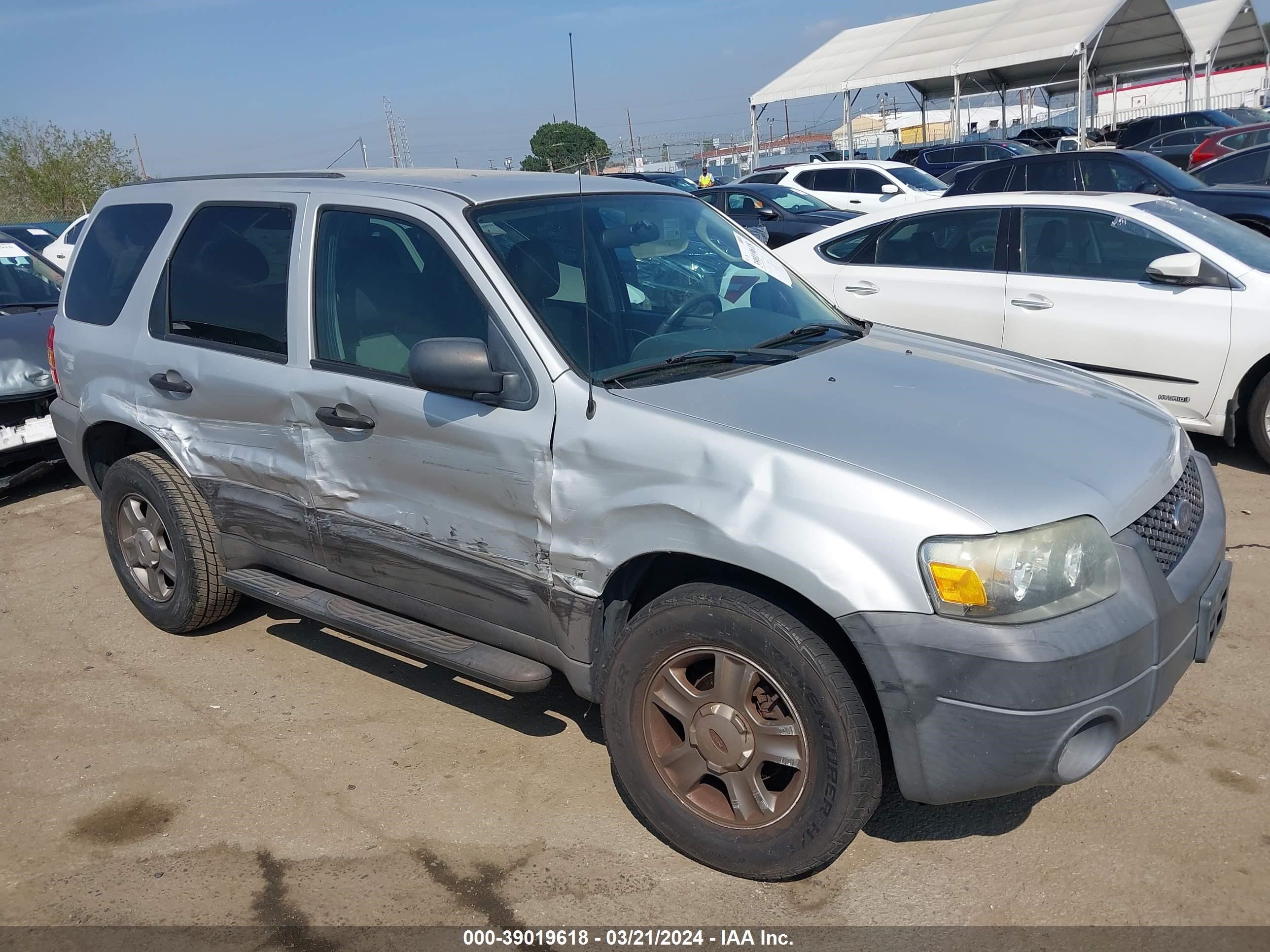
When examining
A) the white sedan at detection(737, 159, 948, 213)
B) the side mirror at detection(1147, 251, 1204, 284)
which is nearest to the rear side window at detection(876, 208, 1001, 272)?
the side mirror at detection(1147, 251, 1204, 284)

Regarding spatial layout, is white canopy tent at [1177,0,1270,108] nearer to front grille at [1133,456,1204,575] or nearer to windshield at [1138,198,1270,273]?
windshield at [1138,198,1270,273]

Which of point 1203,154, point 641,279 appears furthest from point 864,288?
point 1203,154

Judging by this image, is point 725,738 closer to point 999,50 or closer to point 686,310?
point 686,310

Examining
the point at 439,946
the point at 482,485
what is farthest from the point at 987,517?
the point at 439,946

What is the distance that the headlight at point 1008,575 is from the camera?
251 centimetres

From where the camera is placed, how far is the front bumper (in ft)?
8.16

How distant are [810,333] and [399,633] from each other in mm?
1787

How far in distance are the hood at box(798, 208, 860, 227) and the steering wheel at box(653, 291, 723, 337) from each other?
11.0m

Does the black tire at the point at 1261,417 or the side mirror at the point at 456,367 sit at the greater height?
the side mirror at the point at 456,367

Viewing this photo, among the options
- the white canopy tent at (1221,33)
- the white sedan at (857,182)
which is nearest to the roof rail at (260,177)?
the white sedan at (857,182)

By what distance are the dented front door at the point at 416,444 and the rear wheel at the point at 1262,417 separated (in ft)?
15.2

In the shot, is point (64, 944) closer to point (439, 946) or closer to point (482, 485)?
point (439, 946)

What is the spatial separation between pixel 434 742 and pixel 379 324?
1.49 meters

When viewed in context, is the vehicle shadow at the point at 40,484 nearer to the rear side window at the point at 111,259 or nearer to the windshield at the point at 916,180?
the rear side window at the point at 111,259
